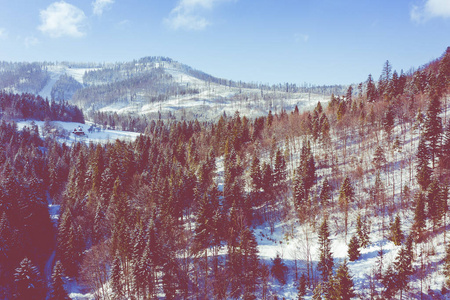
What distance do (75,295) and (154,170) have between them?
3185 centimetres

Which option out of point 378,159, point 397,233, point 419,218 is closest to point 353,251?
point 397,233

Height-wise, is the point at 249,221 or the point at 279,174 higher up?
the point at 279,174

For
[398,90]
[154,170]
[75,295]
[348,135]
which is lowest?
[75,295]

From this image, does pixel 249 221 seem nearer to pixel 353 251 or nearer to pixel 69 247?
pixel 353 251

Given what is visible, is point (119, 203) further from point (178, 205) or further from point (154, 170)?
point (154, 170)

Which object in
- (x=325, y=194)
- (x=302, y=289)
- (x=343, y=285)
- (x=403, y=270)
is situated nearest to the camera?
(x=343, y=285)

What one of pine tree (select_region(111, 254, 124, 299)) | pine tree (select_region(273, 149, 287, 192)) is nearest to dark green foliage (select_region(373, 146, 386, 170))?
pine tree (select_region(273, 149, 287, 192))

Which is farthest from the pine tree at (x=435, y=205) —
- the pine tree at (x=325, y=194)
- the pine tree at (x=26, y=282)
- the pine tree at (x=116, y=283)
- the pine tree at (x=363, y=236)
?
the pine tree at (x=26, y=282)

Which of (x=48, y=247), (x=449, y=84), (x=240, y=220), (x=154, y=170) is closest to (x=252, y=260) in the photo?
(x=240, y=220)

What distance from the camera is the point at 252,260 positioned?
139ft

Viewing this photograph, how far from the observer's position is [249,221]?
5719cm

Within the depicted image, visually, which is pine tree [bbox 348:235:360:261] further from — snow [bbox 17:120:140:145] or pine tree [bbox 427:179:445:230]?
snow [bbox 17:120:140:145]

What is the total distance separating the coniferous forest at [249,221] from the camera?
3841cm

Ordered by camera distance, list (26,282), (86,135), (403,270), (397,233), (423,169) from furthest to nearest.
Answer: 1. (86,135)
2. (423,169)
3. (397,233)
4. (26,282)
5. (403,270)
